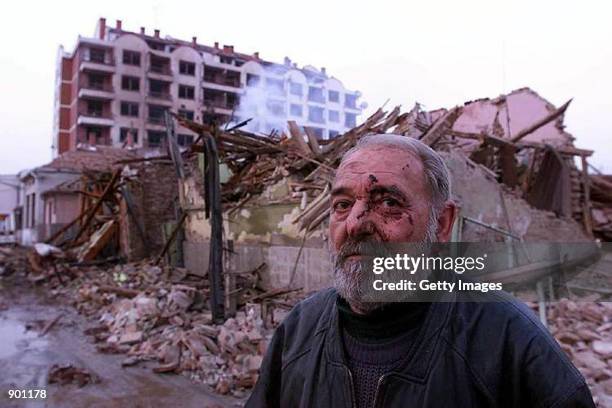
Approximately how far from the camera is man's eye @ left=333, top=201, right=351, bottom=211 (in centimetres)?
155

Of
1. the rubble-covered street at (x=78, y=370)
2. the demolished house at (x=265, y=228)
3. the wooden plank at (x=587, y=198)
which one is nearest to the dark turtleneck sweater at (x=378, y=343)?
the rubble-covered street at (x=78, y=370)

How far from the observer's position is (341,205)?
1569 millimetres

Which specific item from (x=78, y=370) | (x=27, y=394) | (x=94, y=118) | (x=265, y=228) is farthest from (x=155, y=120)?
(x=27, y=394)

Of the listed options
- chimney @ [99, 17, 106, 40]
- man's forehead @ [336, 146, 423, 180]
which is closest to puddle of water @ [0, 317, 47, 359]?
man's forehead @ [336, 146, 423, 180]

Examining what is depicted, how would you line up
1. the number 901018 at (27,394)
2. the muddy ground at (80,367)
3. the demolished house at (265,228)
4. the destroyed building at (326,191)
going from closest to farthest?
1. the muddy ground at (80,367)
2. the number 901018 at (27,394)
3. the demolished house at (265,228)
4. the destroyed building at (326,191)

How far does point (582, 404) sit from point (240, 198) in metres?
11.0

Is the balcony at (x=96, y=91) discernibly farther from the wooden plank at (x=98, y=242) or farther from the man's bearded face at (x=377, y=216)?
the man's bearded face at (x=377, y=216)

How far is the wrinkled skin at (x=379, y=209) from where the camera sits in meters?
1.45

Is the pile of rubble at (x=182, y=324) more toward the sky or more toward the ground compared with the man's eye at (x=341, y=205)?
more toward the ground

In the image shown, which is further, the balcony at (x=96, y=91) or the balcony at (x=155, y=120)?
the balcony at (x=155, y=120)

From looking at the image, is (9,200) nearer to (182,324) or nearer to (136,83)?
(136,83)

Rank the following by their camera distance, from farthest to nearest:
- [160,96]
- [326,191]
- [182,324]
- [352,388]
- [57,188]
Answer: [160,96]
[57,188]
[326,191]
[182,324]
[352,388]

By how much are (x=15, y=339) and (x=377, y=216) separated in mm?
9503

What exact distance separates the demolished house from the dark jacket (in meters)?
4.64
